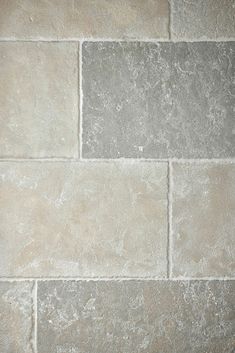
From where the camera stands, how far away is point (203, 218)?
1.83m

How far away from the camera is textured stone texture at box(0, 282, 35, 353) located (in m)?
1.83

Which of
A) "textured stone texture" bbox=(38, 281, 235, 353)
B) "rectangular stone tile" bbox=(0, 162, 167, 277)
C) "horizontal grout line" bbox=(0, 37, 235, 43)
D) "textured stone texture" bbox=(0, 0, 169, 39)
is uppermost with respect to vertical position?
"textured stone texture" bbox=(0, 0, 169, 39)

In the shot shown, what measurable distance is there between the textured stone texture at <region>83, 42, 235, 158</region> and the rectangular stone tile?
115 mm

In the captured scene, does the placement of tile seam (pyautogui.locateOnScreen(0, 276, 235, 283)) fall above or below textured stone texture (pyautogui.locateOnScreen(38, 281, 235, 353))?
above

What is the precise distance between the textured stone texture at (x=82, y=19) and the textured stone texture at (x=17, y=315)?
1.01 metres

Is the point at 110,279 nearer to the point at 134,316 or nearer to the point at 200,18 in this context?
the point at 134,316

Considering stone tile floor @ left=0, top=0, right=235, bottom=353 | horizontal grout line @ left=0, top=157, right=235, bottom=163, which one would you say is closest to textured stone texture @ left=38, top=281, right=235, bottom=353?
stone tile floor @ left=0, top=0, right=235, bottom=353

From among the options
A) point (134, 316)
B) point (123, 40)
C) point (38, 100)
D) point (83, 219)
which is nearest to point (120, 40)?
point (123, 40)

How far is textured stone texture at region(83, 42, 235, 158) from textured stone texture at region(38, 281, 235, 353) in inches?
21.5

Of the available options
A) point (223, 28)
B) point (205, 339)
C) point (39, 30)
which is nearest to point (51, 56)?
point (39, 30)

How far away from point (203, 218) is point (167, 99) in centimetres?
50

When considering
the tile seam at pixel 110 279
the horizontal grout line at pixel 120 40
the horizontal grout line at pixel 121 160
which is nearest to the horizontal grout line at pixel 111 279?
the tile seam at pixel 110 279

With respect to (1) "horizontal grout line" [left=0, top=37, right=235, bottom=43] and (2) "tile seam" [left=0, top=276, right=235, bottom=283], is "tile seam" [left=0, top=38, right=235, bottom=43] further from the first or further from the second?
(2) "tile seam" [left=0, top=276, right=235, bottom=283]

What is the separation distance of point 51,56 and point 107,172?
516mm
